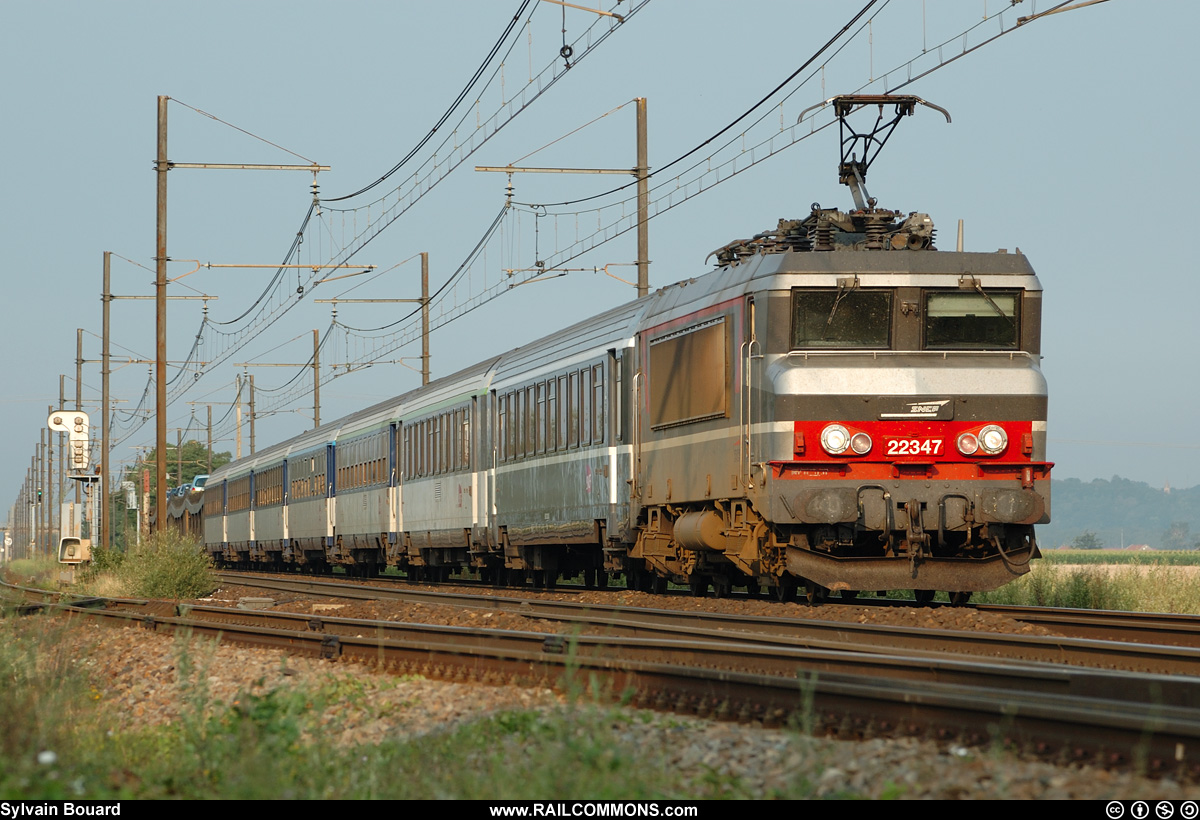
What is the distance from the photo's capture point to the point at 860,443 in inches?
533

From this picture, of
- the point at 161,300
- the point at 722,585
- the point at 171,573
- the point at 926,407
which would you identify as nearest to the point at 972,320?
the point at 926,407

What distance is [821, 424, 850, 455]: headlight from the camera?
1350cm

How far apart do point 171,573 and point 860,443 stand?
12.2m

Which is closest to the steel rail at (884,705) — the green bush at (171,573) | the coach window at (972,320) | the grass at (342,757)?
the grass at (342,757)

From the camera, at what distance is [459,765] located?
20.7ft

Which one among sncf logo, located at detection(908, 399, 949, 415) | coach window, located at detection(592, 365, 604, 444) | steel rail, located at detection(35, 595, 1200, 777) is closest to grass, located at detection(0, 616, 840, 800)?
steel rail, located at detection(35, 595, 1200, 777)

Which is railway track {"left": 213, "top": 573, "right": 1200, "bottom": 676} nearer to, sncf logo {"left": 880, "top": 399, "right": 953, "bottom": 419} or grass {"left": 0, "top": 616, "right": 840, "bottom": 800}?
grass {"left": 0, "top": 616, "right": 840, "bottom": 800}

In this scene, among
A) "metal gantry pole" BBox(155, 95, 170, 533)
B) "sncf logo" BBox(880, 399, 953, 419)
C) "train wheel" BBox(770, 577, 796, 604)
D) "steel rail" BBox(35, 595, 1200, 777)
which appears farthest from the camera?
"metal gantry pole" BBox(155, 95, 170, 533)

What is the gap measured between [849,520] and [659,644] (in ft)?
13.1

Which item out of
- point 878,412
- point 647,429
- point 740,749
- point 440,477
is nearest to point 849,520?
point 878,412

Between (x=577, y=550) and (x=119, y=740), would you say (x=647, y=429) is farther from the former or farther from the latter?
(x=119, y=740)

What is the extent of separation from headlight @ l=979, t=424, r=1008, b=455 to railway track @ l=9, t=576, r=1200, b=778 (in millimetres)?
3393

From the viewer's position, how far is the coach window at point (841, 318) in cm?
1380

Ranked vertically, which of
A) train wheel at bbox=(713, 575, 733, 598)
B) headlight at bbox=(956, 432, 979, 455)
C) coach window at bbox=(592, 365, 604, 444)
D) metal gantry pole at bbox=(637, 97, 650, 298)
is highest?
metal gantry pole at bbox=(637, 97, 650, 298)
